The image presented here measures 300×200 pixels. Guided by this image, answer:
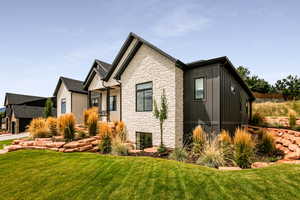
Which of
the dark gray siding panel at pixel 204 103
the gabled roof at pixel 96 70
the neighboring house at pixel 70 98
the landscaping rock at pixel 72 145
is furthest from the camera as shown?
the neighboring house at pixel 70 98

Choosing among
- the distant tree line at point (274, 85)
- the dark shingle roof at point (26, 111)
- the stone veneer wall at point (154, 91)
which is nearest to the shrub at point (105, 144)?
the stone veneer wall at point (154, 91)

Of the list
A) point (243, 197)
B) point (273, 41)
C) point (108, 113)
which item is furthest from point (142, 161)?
point (273, 41)

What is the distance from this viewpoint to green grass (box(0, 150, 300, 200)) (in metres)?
3.35

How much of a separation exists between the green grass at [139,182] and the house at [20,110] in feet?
79.2

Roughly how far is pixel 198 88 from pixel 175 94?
1.40 meters

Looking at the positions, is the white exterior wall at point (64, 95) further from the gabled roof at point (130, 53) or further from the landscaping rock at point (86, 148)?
the landscaping rock at point (86, 148)

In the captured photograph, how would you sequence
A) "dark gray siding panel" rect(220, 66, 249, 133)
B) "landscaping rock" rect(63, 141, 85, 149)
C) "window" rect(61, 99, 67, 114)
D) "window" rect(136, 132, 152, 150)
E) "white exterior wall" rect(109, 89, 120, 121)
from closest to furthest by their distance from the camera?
1. "landscaping rock" rect(63, 141, 85, 149)
2. "dark gray siding panel" rect(220, 66, 249, 133)
3. "window" rect(136, 132, 152, 150)
4. "white exterior wall" rect(109, 89, 120, 121)
5. "window" rect(61, 99, 67, 114)

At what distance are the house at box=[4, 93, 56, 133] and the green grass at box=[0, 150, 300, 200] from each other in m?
24.1

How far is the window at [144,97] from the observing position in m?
9.12

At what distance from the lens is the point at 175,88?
8.02 metres

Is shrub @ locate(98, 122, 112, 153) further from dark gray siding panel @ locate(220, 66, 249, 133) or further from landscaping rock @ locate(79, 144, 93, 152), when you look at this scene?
dark gray siding panel @ locate(220, 66, 249, 133)

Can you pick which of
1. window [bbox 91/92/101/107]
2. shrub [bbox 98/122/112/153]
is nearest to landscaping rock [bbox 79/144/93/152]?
shrub [bbox 98/122/112/153]

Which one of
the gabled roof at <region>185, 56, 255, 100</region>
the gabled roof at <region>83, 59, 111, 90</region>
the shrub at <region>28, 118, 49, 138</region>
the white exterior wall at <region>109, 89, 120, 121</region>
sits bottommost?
the shrub at <region>28, 118, 49, 138</region>

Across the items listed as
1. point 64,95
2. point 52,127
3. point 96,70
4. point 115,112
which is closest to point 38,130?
point 52,127
